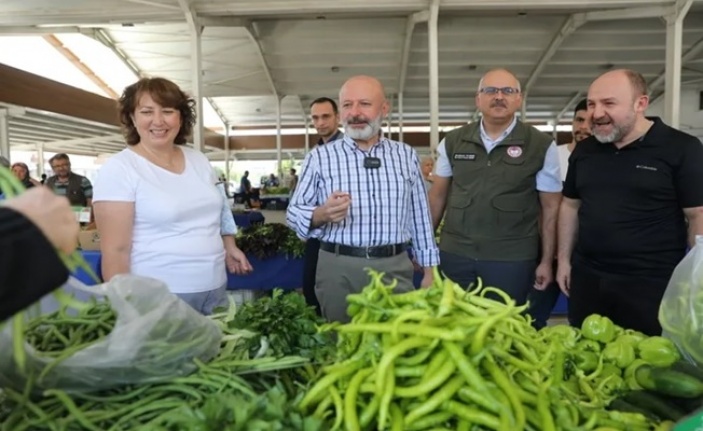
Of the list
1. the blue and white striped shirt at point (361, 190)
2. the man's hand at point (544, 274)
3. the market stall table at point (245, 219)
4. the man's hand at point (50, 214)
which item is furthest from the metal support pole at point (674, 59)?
the man's hand at point (50, 214)

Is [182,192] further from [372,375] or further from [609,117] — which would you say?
[609,117]

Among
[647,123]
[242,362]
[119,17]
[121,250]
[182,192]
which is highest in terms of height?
[119,17]

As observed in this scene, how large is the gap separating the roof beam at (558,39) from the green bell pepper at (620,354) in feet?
25.3

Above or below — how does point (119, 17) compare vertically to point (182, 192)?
above

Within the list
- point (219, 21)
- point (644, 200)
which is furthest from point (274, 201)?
point (644, 200)

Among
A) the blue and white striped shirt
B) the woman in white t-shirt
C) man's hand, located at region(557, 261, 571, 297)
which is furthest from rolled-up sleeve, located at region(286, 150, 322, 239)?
man's hand, located at region(557, 261, 571, 297)

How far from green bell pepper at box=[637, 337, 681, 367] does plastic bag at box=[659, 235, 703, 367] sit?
39 millimetres

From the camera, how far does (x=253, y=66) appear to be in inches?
461

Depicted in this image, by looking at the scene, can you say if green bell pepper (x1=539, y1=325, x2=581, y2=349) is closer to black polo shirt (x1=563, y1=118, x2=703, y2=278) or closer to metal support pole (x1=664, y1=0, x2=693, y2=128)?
black polo shirt (x1=563, y1=118, x2=703, y2=278)

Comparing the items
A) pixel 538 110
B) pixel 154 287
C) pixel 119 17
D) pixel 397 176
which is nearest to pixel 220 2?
pixel 119 17

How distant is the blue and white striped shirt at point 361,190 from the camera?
2.47m

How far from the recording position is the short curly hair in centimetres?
204

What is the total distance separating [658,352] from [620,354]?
0.32 ft

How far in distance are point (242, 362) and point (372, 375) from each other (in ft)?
1.14
